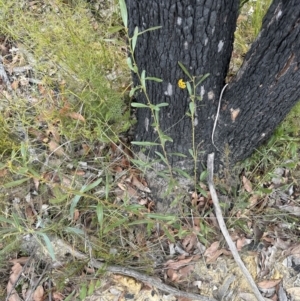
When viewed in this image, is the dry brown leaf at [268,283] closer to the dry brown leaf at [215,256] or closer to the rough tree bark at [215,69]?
the dry brown leaf at [215,256]

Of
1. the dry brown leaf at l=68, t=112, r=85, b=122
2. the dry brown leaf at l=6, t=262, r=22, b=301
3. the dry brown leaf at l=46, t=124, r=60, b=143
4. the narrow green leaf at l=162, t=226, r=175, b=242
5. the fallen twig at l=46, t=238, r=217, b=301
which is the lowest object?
the dry brown leaf at l=6, t=262, r=22, b=301

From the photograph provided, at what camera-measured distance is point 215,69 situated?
4.16ft

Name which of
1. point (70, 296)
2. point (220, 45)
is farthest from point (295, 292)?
point (220, 45)

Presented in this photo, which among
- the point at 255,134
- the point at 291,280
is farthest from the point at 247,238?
the point at 255,134

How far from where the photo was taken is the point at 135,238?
66.6 inches

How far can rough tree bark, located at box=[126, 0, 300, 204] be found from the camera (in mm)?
1059

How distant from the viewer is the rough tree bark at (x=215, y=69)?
1.06 m

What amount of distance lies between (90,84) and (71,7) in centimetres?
65

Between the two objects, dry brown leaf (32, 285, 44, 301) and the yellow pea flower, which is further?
dry brown leaf (32, 285, 44, 301)

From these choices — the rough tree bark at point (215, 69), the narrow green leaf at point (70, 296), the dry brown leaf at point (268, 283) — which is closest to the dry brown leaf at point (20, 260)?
the narrow green leaf at point (70, 296)

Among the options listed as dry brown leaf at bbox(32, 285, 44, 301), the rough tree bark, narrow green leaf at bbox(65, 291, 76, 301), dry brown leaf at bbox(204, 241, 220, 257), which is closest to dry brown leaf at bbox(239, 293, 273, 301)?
dry brown leaf at bbox(204, 241, 220, 257)

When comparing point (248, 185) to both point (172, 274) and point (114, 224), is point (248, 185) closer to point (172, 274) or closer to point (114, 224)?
point (172, 274)

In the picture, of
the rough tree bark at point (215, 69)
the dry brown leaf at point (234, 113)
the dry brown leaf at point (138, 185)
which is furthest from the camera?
the dry brown leaf at point (138, 185)

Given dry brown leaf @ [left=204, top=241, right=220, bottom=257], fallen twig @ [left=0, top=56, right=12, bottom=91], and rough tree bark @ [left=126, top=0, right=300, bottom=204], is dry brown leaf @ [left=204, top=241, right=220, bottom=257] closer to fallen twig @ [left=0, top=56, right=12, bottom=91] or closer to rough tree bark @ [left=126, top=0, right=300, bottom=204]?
rough tree bark @ [left=126, top=0, right=300, bottom=204]
